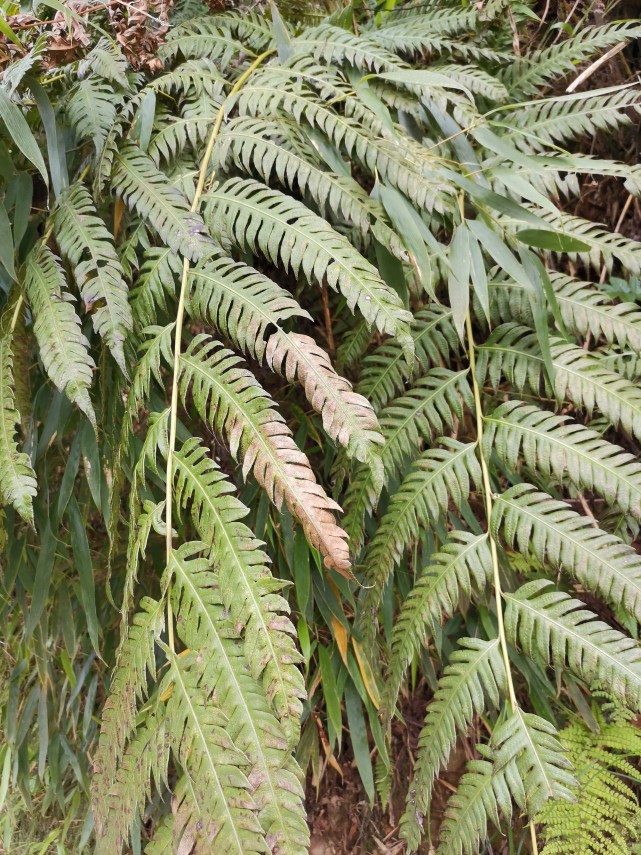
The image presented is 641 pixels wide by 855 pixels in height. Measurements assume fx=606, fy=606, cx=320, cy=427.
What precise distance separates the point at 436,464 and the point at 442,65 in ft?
2.67

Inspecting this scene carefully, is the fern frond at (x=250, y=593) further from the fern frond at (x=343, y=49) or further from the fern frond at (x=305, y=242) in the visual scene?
the fern frond at (x=343, y=49)

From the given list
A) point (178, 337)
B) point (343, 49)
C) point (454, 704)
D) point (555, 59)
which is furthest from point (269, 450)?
point (555, 59)

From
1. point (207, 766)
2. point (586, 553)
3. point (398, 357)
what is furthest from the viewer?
point (398, 357)

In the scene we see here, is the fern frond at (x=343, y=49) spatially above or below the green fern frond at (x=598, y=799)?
above

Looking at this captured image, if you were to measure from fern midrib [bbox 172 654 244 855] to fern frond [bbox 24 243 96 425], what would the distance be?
32 cm

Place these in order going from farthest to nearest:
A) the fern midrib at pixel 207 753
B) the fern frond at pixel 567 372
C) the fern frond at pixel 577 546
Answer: the fern frond at pixel 567 372, the fern frond at pixel 577 546, the fern midrib at pixel 207 753

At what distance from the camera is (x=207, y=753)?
1.91 ft

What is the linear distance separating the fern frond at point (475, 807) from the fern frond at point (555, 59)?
1191mm

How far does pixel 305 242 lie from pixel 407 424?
0.31 meters

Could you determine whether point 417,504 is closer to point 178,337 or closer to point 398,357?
point 398,357

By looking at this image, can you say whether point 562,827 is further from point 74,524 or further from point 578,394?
point 74,524

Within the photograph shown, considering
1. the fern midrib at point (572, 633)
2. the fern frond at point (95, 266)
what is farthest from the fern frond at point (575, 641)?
the fern frond at point (95, 266)

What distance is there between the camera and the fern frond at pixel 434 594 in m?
0.85

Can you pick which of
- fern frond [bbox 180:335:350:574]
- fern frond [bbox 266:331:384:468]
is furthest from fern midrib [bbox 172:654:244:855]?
fern frond [bbox 266:331:384:468]
